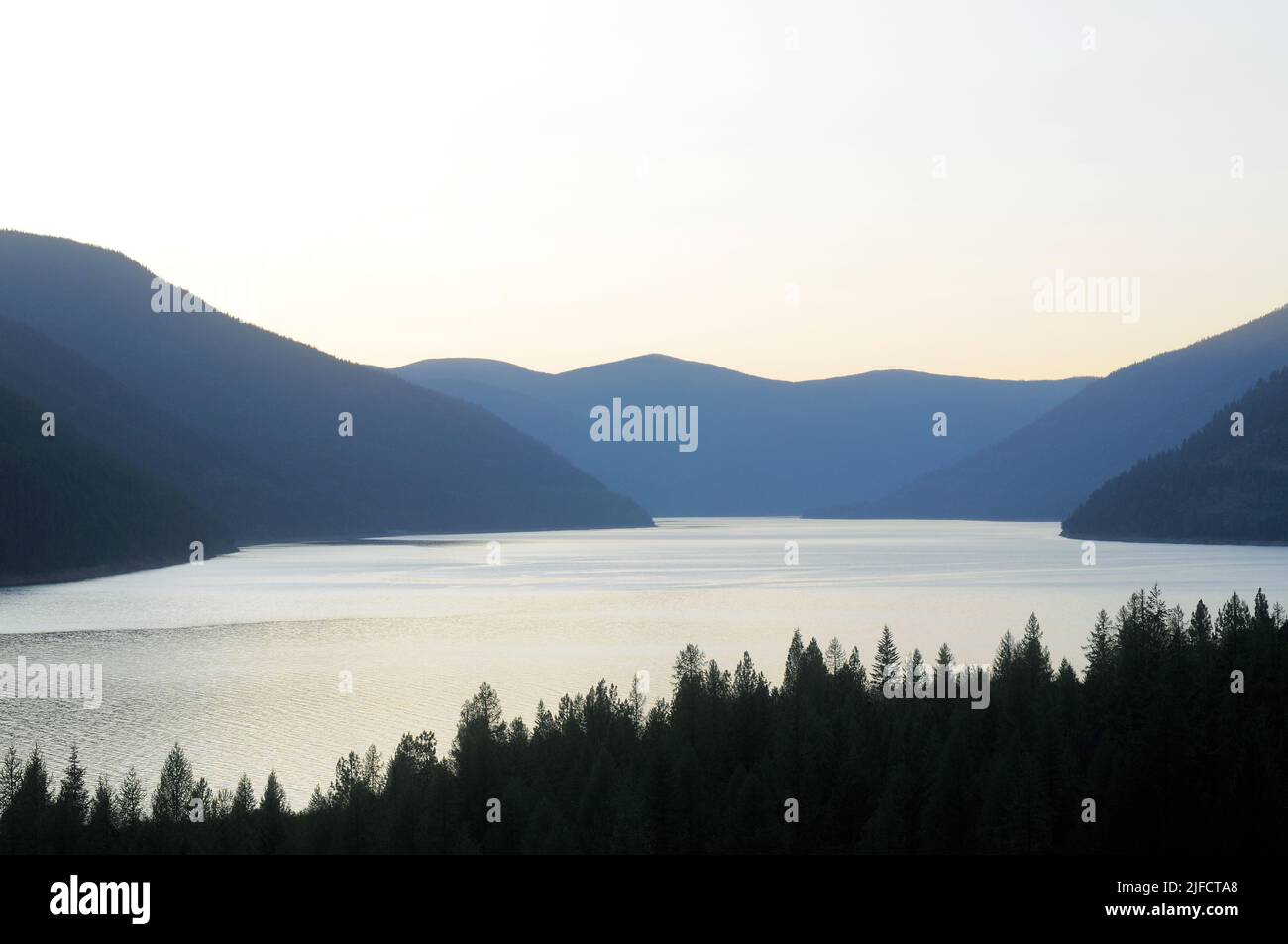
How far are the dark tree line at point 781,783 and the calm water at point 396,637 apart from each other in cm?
1008

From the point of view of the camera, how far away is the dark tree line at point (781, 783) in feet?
163

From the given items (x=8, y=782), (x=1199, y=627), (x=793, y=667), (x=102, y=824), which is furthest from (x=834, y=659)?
(x=8, y=782)

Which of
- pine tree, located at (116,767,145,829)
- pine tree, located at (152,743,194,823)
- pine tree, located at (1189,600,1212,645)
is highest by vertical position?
pine tree, located at (1189,600,1212,645)

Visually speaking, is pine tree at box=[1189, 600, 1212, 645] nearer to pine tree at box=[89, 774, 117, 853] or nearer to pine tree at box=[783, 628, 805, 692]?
pine tree at box=[783, 628, 805, 692]

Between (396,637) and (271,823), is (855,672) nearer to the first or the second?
(271,823)

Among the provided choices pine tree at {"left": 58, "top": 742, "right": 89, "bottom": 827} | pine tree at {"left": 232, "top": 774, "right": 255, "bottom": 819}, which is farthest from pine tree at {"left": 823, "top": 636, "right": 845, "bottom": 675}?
pine tree at {"left": 58, "top": 742, "right": 89, "bottom": 827}

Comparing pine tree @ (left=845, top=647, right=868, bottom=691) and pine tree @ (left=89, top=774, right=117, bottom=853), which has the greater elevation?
pine tree @ (left=845, top=647, right=868, bottom=691)

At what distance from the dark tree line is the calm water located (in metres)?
10.1

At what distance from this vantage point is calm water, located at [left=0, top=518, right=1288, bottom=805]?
7638cm

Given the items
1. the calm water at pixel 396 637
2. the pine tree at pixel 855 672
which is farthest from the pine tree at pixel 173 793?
the pine tree at pixel 855 672

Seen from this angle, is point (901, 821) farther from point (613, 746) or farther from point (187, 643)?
point (187, 643)

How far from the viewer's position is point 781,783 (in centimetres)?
5859

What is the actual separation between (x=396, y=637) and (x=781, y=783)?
7116 cm
